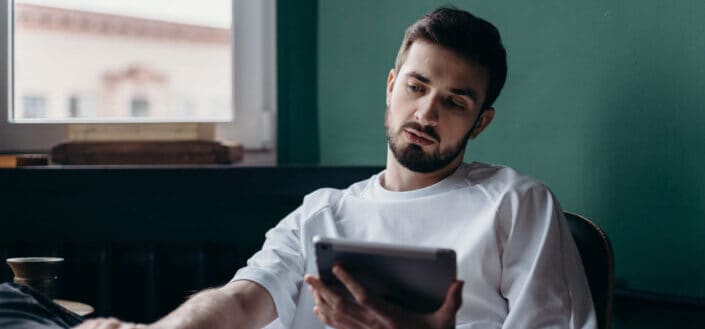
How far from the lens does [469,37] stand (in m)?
1.45

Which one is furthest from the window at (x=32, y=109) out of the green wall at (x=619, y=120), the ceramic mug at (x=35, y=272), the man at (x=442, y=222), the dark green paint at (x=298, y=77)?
the green wall at (x=619, y=120)

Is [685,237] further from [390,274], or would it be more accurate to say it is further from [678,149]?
[390,274]

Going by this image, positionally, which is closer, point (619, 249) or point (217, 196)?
point (619, 249)

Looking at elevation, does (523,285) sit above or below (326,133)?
below

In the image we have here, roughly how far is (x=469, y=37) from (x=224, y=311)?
0.66 m

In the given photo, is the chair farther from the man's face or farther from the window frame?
the window frame

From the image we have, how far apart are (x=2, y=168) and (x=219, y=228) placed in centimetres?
62

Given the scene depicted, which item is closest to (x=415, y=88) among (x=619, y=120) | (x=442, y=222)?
(x=442, y=222)

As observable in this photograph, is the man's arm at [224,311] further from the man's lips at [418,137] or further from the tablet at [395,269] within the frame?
the man's lips at [418,137]

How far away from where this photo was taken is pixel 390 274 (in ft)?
3.60

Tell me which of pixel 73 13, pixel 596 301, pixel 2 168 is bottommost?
pixel 596 301

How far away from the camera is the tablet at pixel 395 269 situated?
1.05 m

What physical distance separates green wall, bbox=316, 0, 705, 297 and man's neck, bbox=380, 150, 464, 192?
270mm

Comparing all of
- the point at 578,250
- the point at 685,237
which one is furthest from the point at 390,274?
the point at 685,237
